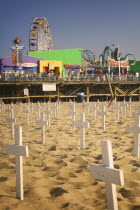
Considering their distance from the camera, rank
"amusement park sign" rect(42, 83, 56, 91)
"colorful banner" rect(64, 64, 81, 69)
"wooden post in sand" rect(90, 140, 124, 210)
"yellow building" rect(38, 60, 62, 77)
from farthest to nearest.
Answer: "colorful banner" rect(64, 64, 81, 69)
"yellow building" rect(38, 60, 62, 77)
"amusement park sign" rect(42, 83, 56, 91)
"wooden post in sand" rect(90, 140, 124, 210)

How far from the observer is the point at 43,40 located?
57.0m

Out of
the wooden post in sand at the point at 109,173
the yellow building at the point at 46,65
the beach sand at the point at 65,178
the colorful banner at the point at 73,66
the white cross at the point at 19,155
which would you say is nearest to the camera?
the wooden post in sand at the point at 109,173

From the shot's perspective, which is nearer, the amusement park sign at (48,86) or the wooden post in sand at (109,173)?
the wooden post in sand at (109,173)

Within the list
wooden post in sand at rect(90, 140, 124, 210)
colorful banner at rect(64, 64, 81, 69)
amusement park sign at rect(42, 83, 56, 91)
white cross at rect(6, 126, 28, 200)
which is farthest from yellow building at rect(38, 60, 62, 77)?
wooden post in sand at rect(90, 140, 124, 210)

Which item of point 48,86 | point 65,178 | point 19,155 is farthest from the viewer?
point 48,86

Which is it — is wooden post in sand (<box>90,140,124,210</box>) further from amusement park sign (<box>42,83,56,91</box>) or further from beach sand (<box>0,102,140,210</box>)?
amusement park sign (<box>42,83,56,91</box>)

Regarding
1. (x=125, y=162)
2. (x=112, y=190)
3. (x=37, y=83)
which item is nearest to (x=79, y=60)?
(x=37, y=83)

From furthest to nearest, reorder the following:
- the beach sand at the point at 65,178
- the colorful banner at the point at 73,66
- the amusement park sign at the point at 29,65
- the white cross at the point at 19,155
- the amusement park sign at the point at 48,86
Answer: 1. the colorful banner at the point at 73,66
2. the amusement park sign at the point at 29,65
3. the amusement park sign at the point at 48,86
4. the white cross at the point at 19,155
5. the beach sand at the point at 65,178

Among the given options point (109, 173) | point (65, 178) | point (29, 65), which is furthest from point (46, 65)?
point (109, 173)

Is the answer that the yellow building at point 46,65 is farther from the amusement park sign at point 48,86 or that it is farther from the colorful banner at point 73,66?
the amusement park sign at point 48,86

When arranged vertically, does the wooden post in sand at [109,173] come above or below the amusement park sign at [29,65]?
below

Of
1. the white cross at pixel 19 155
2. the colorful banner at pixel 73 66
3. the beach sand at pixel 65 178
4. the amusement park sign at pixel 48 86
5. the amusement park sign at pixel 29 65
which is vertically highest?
the colorful banner at pixel 73 66

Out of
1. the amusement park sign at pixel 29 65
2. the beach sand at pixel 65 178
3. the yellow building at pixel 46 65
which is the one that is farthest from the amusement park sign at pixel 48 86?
the beach sand at pixel 65 178

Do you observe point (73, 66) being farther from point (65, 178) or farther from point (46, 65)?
point (65, 178)
